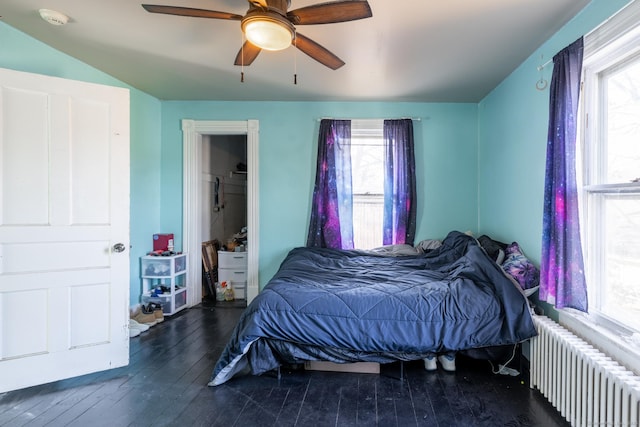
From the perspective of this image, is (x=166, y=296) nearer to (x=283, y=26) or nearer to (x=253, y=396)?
(x=253, y=396)

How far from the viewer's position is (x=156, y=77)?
3027 millimetres

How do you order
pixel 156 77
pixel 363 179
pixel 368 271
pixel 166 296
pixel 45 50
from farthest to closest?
pixel 363 179 → pixel 166 296 → pixel 156 77 → pixel 368 271 → pixel 45 50

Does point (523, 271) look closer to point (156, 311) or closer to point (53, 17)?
point (156, 311)

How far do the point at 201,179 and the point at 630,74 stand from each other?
12.7ft

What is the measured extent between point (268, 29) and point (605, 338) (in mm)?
2338

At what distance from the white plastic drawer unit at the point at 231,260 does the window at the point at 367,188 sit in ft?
4.87

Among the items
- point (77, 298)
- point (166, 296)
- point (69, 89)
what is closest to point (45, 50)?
point (69, 89)

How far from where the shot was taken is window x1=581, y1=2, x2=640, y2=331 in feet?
5.37

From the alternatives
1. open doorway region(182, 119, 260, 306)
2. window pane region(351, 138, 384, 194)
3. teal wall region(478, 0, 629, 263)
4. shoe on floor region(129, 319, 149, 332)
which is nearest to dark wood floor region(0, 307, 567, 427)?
shoe on floor region(129, 319, 149, 332)

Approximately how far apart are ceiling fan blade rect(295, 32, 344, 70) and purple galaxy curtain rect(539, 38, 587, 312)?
1416 mm

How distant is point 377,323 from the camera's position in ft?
6.51

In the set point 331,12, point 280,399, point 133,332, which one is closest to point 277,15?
point 331,12

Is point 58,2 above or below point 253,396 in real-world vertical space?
above

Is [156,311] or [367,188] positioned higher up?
[367,188]
